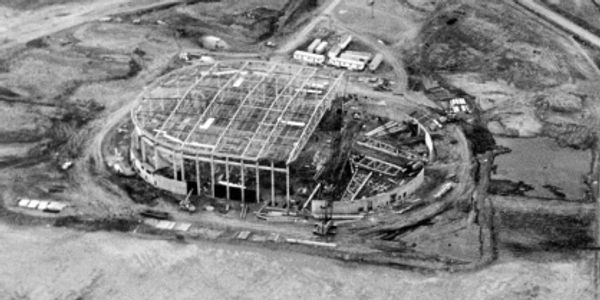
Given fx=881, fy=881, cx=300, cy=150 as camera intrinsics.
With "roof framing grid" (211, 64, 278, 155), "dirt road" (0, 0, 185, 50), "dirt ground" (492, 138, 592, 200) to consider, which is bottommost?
"dirt road" (0, 0, 185, 50)

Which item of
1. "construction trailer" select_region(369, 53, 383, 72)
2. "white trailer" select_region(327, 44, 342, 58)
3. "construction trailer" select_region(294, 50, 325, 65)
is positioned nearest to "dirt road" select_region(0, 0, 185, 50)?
"construction trailer" select_region(294, 50, 325, 65)

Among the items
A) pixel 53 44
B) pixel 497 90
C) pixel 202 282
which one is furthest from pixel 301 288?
pixel 53 44

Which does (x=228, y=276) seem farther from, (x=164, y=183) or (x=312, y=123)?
(x=312, y=123)

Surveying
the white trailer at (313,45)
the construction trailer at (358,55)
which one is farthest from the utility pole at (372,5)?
the construction trailer at (358,55)

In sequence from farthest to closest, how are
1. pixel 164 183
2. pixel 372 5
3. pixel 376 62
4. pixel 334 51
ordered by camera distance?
pixel 372 5 → pixel 334 51 → pixel 376 62 → pixel 164 183

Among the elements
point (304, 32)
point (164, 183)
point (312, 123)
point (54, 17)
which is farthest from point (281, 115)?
point (54, 17)

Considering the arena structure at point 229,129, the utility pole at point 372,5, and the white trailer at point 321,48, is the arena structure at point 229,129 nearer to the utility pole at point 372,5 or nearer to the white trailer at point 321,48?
the white trailer at point 321,48

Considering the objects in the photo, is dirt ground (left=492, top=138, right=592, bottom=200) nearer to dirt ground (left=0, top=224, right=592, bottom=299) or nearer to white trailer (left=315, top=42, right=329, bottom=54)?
dirt ground (left=0, top=224, right=592, bottom=299)

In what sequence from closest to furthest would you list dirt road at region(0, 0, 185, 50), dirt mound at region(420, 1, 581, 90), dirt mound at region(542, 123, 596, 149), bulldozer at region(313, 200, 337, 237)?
bulldozer at region(313, 200, 337, 237)
dirt mound at region(542, 123, 596, 149)
dirt mound at region(420, 1, 581, 90)
dirt road at region(0, 0, 185, 50)
